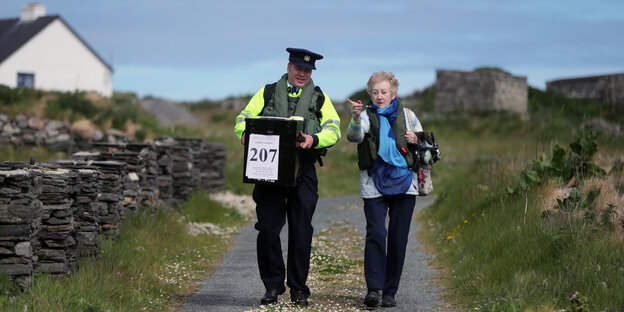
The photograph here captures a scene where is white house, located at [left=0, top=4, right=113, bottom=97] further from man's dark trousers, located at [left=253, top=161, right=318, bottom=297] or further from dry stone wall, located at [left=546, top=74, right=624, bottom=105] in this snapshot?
man's dark trousers, located at [left=253, top=161, right=318, bottom=297]

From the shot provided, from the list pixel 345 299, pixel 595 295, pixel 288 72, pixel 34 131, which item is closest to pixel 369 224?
pixel 345 299

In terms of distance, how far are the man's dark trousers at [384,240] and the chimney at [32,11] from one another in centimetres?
3745

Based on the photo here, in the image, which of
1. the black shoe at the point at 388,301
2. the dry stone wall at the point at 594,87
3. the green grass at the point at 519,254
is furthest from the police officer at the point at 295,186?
the dry stone wall at the point at 594,87

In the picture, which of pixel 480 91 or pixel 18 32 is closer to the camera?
pixel 480 91

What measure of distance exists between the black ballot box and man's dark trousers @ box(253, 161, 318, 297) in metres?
0.24

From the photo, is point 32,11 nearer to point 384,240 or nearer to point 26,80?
point 26,80

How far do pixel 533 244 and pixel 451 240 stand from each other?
3276 mm

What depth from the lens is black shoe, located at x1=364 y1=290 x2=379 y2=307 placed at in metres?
7.14

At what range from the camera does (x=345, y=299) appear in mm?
7758

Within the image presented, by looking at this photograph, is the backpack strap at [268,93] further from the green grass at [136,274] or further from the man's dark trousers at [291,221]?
the green grass at [136,274]

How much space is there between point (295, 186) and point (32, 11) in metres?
37.6

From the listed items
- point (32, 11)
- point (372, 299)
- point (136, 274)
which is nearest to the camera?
point (372, 299)

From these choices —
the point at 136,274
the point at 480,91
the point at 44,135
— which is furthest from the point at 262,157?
the point at 480,91

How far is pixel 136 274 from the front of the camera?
8.41 meters
